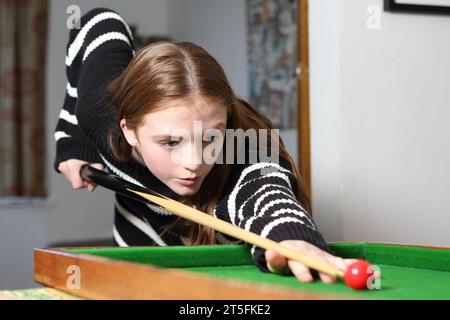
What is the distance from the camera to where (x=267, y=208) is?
1551mm

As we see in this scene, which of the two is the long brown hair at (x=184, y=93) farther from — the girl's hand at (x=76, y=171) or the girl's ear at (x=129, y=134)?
the girl's hand at (x=76, y=171)

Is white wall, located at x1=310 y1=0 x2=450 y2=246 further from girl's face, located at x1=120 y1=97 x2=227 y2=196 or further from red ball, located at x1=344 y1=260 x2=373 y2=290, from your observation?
red ball, located at x1=344 y1=260 x2=373 y2=290

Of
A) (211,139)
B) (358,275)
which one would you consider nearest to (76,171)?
(211,139)

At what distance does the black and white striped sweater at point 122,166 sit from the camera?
1592 millimetres

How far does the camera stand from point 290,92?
13.9 ft

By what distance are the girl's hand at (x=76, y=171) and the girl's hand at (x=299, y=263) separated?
85 centimetres

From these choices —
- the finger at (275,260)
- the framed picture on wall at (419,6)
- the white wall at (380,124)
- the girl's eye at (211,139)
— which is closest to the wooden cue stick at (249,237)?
the finger at (275,260)

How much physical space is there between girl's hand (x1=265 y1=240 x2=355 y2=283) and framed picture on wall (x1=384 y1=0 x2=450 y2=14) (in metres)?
1.31

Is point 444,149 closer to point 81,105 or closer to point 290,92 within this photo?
point 81,105

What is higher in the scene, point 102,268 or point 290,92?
point 290,92

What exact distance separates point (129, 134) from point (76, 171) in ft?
1.19

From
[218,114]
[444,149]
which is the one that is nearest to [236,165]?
[218,114]

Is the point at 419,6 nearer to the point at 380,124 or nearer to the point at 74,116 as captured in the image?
the point at 380,124

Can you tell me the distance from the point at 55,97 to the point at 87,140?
2876 mm
